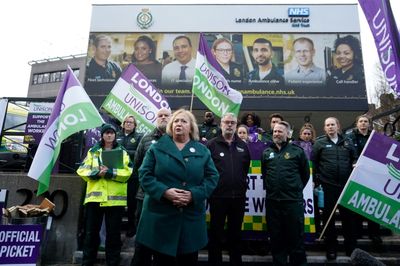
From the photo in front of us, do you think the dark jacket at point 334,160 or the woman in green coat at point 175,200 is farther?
the dark jacket at point 334,160

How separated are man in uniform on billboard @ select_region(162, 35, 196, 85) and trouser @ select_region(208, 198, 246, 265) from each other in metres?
15.6

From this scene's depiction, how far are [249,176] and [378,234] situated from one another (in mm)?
2381

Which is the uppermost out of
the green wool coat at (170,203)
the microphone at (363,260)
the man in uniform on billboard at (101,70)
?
the man in uniform on billboard at (101,70)

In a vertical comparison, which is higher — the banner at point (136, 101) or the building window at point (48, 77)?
the building window at point (48, 77)

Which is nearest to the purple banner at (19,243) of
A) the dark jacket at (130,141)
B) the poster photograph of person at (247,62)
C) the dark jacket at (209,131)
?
the dark jacket at (130,141)

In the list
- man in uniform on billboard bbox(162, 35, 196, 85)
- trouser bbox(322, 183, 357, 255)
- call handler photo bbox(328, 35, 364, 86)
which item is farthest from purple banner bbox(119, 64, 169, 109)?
call handler photo bbox(328, 35, 364, 86)

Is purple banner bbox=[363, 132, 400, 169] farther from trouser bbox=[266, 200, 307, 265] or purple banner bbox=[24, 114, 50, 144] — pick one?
purple banner bbox=[24, 114, 50, 144]

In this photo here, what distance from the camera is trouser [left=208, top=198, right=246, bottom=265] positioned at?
4.32 metres

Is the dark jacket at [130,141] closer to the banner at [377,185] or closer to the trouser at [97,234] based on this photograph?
the trouser at [97,234]

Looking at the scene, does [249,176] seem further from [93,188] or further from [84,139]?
[84,139]

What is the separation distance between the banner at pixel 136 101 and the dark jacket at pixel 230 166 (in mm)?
2149

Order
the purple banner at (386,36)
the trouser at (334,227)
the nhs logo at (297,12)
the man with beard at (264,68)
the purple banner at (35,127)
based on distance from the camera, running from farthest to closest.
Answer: the nhs logo at (297,12)
the man with beard at (264,68)
the purple banner at (35,127)
the trouser at (334,227)
the purple banner at (386,36)

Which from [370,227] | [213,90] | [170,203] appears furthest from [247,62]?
[170,203]

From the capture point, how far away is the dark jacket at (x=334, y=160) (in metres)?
4.93
